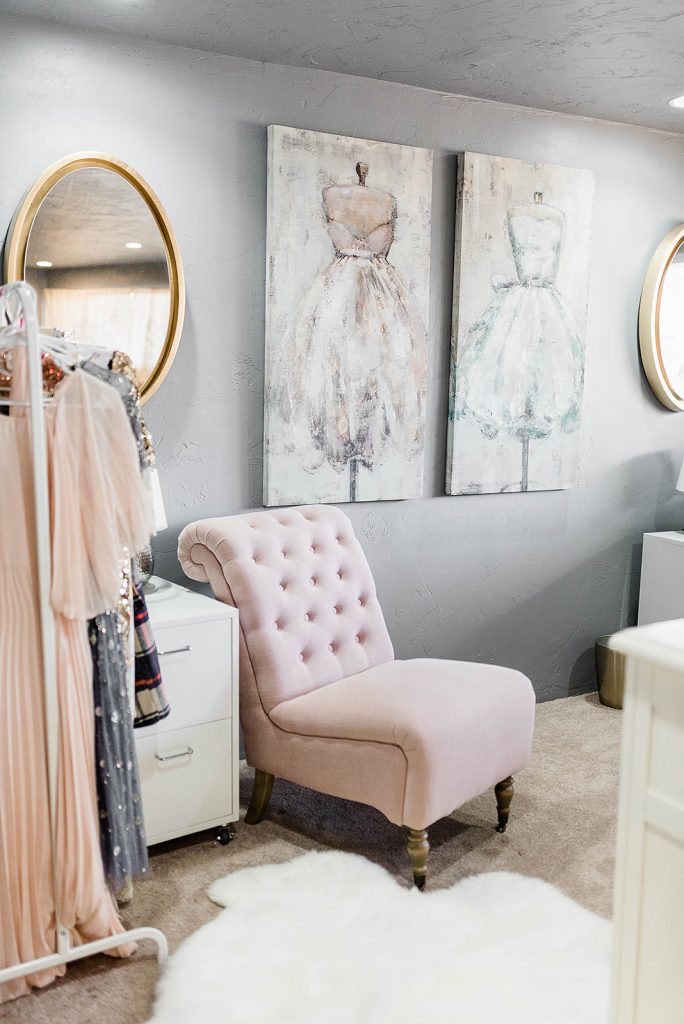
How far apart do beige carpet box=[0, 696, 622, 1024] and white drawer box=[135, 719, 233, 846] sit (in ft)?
0.33

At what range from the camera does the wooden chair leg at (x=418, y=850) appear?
2.48 metres

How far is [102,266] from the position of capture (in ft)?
9.50

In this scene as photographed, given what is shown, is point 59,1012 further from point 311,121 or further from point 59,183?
point 311,121

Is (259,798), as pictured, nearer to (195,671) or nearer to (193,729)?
(193,729)

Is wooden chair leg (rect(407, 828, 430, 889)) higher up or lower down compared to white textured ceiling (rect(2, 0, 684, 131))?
lower down

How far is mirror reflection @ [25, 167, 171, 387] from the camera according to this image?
279 centimetres

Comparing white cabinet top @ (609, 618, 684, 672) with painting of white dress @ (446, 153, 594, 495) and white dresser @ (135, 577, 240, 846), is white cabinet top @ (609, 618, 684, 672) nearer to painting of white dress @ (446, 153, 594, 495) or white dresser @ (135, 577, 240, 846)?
white dresser @ (135, 577, 240, 846)

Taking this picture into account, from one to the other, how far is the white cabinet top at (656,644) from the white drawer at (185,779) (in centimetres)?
168

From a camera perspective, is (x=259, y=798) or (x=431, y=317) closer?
(x=259, y=798)

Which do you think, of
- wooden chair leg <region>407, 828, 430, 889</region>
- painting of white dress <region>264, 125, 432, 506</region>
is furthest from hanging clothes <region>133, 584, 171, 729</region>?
painting of white dress <region>264, 125, 432, 506</region>

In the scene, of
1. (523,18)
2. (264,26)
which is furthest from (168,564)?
(523,18)

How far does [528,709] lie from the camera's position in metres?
2.80

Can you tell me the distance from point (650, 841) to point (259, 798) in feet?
→ 5.87

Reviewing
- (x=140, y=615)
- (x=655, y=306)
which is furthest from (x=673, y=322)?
(x=140, y=615)
